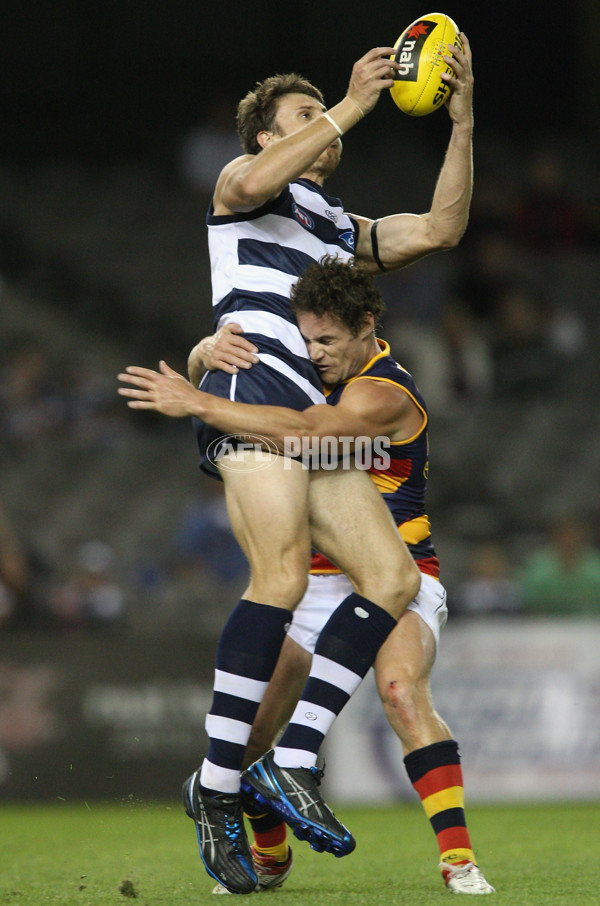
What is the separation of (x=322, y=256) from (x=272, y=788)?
1.85 meters

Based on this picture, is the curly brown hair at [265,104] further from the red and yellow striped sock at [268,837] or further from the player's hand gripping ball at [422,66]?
the red and yellow striped sock at [268,837]

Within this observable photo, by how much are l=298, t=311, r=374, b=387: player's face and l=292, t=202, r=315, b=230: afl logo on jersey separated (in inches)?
15.1

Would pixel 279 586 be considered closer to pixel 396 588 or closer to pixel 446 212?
pixel 396 588

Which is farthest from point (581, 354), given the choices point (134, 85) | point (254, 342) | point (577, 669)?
point (254, 342)

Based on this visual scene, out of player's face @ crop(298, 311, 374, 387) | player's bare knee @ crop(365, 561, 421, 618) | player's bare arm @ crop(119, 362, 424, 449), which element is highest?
player's face @ crop(298, 311, 374, 387)

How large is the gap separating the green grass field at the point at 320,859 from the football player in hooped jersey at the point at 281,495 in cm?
36

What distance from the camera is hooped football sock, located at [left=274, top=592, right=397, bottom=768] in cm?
416

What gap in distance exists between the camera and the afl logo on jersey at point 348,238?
4703 millimetres

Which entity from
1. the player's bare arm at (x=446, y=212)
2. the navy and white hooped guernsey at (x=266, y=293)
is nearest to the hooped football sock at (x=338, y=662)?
the navy and white hooped guernsey at (x=266, y=293)

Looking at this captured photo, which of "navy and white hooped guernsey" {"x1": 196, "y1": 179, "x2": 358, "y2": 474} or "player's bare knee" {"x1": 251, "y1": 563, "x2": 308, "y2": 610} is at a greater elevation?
"navy and white hooped guernsey" {"x1": 196, "y1": 179, "x2": 358, "y2": 474}

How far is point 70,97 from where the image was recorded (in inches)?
614

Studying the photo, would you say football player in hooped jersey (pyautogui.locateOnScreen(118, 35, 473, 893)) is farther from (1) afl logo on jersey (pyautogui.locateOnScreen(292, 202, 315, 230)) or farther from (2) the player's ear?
(2) the player's ear

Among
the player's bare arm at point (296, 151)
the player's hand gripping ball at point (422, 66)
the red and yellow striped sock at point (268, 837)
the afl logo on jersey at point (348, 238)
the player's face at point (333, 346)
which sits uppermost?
the player's hand gripping ball at point (422, 66)

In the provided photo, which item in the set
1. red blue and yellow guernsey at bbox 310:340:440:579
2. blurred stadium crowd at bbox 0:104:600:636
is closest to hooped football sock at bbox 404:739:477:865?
red blue and yellow guernsey at bbox 310:340:440:579
